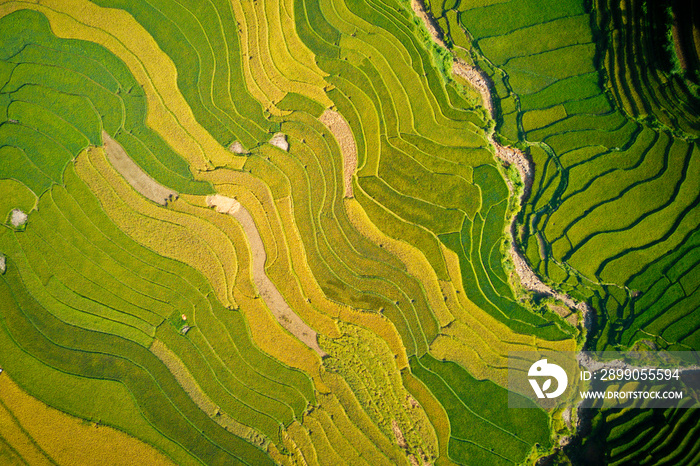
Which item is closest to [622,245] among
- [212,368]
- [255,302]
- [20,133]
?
[255,302]

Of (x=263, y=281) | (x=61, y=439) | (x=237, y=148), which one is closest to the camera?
(x=61, y=439)

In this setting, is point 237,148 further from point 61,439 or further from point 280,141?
point 61,439

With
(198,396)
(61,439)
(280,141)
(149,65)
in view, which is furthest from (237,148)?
(61,439)

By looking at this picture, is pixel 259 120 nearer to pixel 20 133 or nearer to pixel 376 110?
pixel 376 110

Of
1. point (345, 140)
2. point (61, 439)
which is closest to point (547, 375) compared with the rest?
point (345, 140)

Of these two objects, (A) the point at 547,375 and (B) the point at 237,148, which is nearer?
(A) the point at 547,375

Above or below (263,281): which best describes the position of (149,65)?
above

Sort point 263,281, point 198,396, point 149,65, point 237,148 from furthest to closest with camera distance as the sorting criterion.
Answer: point 149,65 → point 237,148 → point 263,281 → point 198,396

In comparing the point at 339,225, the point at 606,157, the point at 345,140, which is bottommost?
the point at 339,225
